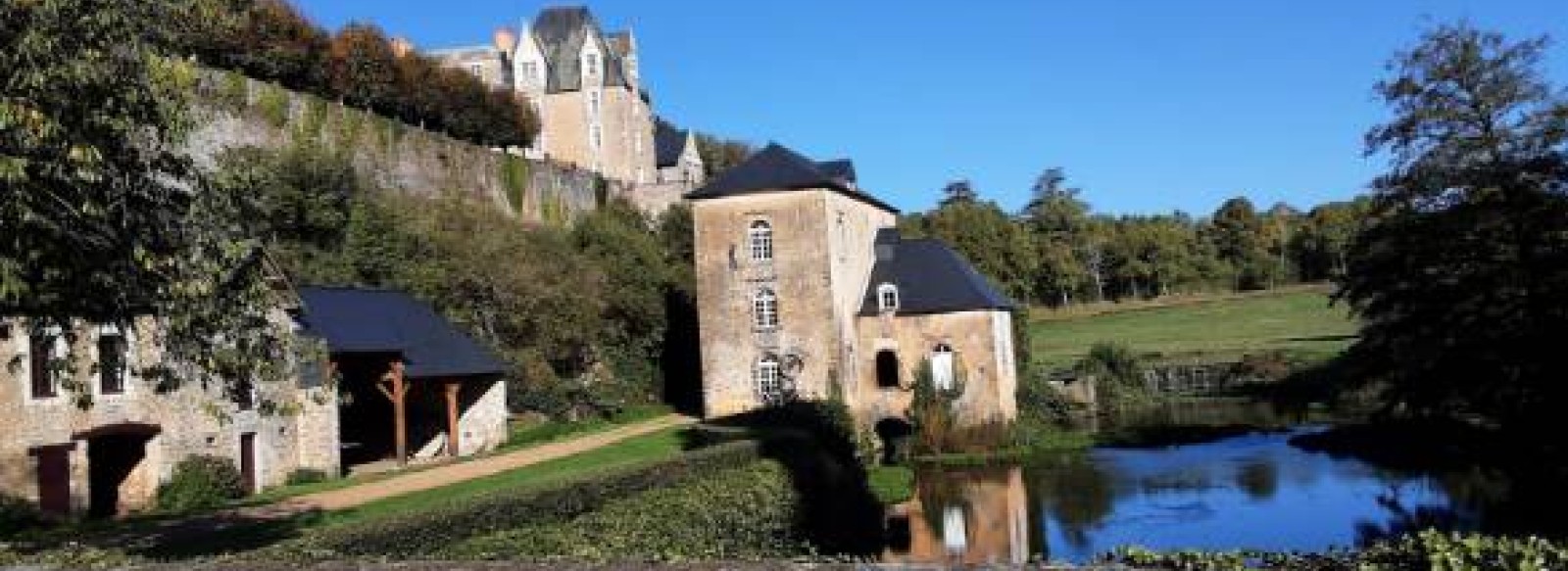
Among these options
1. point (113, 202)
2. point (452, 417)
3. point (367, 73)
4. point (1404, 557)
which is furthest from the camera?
point (367, 73)

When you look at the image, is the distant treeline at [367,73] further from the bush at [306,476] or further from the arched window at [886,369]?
the arched window at [886,369]

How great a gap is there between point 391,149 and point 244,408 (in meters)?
17.2

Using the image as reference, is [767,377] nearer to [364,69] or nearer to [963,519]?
[963,519]

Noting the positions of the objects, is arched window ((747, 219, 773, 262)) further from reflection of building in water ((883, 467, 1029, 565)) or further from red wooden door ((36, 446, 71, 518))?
red wooden door ((36, 446, 71, 518))

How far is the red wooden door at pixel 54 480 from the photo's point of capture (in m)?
18.6

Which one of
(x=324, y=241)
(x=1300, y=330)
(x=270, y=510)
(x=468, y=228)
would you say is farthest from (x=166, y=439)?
(x=1300, y=330)

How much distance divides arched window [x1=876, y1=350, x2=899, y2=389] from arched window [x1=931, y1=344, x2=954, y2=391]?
3.87ft

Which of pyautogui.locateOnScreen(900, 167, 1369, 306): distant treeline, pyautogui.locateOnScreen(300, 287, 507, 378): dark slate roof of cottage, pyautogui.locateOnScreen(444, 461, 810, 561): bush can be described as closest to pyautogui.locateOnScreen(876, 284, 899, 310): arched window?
pyautogui.locateOnScreen(300, 287, 507, 378): dark slate roof of cottage

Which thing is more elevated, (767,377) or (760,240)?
(760,240)

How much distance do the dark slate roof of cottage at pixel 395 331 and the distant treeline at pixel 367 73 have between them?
7.00 metres

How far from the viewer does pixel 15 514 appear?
16766 millimetres

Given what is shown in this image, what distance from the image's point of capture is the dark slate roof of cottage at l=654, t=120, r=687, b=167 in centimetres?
6569

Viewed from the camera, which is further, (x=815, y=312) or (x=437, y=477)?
(x=815, y=312)

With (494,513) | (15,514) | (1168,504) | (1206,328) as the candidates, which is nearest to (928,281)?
(1168,504)
